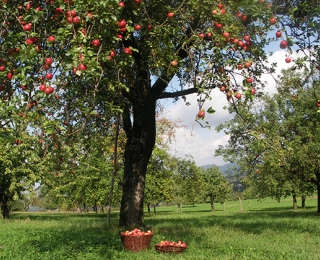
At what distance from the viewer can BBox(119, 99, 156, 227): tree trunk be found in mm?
10367

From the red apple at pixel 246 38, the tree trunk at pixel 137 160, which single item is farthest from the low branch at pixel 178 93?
the red apple at pixel 246 38

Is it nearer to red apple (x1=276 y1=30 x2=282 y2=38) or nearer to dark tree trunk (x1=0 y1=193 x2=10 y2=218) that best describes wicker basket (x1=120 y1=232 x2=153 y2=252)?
red apple (x1=276 y1=30 x2=282 y2=38)

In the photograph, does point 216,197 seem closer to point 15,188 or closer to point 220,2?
point 15,188

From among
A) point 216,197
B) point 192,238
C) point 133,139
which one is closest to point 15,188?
point 133,139

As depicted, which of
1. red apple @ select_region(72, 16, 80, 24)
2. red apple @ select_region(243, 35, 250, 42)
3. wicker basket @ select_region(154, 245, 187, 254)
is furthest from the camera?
wicker basket @ select_region(154, 245, 187, 254)

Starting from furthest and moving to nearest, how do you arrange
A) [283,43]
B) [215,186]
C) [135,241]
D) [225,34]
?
[215,186]
[135,241]
[225,34]
[283,43]

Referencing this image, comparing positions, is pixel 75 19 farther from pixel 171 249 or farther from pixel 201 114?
pixel 171 249

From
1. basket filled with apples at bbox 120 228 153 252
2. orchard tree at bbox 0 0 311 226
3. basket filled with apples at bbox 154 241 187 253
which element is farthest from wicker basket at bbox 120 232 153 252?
orchard tree at bbox 0 0 311 226

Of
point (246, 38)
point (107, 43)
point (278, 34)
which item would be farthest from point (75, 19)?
point (278, 34)

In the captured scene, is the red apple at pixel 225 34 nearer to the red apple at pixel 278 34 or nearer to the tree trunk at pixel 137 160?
the red apple at pixel 278 34

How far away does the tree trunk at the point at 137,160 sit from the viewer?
34.0 ft

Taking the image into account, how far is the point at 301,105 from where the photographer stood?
2120 centimetres

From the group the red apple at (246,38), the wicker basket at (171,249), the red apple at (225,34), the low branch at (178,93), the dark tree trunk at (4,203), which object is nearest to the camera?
the red apple at (225,34)

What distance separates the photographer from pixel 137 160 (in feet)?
34.6
